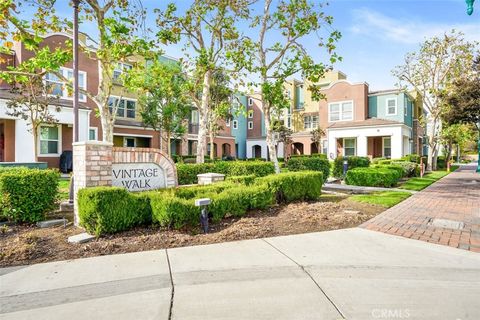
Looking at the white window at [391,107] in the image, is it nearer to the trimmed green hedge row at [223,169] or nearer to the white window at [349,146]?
the white window at [349,146]

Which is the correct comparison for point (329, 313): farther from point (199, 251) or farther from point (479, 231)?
point (479, 231)

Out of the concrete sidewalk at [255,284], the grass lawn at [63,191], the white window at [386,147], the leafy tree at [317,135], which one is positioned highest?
the leafy tree at [317,135]

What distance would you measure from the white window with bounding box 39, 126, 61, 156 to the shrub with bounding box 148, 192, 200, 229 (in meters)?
16.9

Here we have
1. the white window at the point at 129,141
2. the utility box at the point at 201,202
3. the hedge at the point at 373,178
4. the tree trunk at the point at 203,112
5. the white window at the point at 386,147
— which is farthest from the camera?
the white window at the point at 386,147

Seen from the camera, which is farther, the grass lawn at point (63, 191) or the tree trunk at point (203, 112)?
the tree trunk at point (203, 112)

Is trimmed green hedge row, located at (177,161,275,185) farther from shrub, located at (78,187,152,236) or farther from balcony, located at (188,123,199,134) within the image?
balcony, located at (188,123,199,134)

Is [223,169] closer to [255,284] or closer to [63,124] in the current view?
[255,284]

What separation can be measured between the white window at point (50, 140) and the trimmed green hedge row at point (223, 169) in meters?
12.1

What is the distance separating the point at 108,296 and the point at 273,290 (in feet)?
5.90

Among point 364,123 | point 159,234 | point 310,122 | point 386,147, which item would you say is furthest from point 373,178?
point 310,122

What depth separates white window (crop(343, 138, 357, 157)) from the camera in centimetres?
3031

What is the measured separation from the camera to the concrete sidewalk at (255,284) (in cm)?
303

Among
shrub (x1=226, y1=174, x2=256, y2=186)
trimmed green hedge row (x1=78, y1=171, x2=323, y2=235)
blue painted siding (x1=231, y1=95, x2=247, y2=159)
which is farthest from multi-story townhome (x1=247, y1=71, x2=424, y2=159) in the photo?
trimmed green hedge row (x1=78, y1=171, x2=323, y2=235)

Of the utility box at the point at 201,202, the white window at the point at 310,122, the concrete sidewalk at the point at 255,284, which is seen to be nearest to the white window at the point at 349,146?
the white window at the point at 310,122
